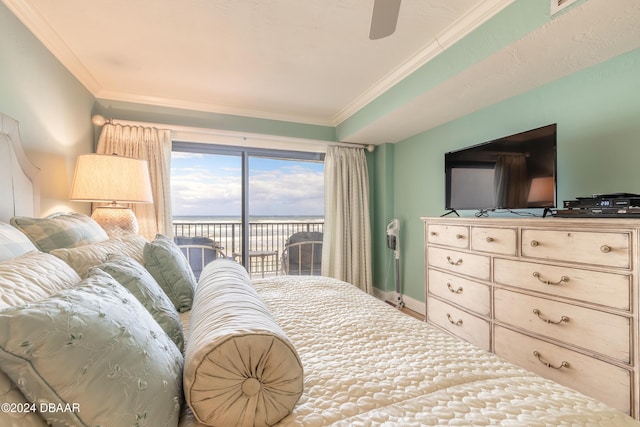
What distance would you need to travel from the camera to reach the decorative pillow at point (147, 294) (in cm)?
93

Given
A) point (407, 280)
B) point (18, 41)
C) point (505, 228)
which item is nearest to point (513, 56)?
point (505, 228)

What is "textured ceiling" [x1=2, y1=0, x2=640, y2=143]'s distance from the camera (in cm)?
170

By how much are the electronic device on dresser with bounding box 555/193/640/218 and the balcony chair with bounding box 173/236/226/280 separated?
3576mm

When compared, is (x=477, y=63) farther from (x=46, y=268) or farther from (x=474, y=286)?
(x=46, y=268)

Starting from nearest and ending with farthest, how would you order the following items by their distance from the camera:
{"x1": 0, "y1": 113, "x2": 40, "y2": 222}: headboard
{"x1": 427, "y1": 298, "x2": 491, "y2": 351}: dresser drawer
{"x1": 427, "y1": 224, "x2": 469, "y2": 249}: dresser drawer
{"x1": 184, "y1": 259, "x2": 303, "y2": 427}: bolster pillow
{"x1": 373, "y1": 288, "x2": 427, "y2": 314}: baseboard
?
{"x1": 184, "y1": 259, "x2": 303, "y2": 427}: bolster pillow
{"x1": 0, "y1": 113, "x2": 40, "y2": 222}: headboard
{"x1": 427, "y1": 298, "x2": 491, "y2": 351}: dresser drawer
{"x1": 427, "y1": 224, "x2": 469, "y2": 249}: dresser drawer
{"x1": 373, "y1": 288, "x2": 427, "y2": 314}: baseboard

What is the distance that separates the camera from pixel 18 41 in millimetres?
1771

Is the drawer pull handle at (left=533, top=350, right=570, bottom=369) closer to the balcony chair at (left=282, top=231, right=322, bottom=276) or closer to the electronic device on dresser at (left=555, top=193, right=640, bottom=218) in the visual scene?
the electronic device on dresser at (left=555, top=193, right=640, bottom=218)

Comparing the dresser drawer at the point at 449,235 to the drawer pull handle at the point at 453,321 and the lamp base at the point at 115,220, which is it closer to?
the drawer pull handle at the point at 453,321

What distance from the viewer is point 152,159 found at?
3.10 metres

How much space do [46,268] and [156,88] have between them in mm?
2695

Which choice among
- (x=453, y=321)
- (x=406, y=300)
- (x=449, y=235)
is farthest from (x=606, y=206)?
(x=406, y=300)

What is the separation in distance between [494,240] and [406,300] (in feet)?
6.50

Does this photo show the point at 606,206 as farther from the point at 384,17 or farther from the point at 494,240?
the point at 384,17

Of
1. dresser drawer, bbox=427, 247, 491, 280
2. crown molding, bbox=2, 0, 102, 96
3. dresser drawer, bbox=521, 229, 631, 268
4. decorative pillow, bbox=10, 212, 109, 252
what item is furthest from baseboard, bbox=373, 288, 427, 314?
crown molding, bbox=2, 0, 102, 96
